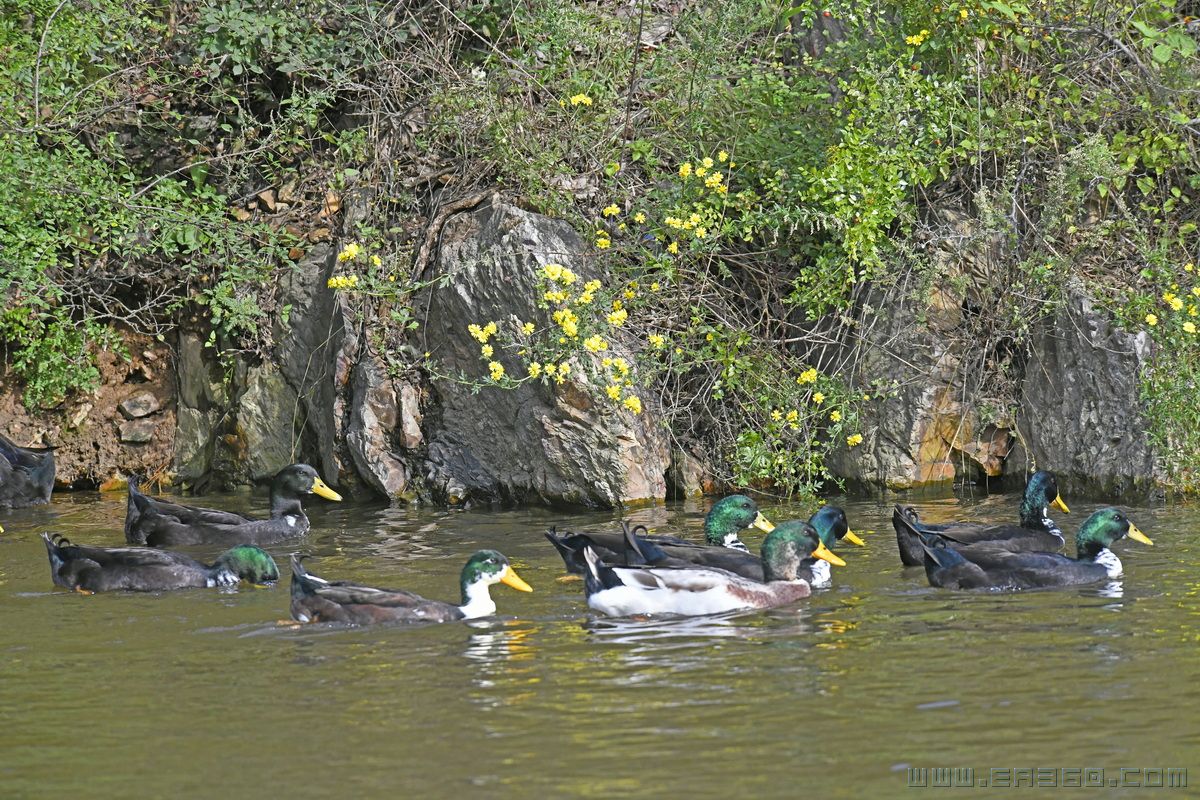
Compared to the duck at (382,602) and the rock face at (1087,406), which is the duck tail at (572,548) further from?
the rock face at (1087,406)

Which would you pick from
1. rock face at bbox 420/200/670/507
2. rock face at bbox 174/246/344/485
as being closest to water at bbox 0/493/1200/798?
rock face at bbox 420/200/670/507

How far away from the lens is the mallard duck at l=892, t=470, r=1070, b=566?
9.38 m

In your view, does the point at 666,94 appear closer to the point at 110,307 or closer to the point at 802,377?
the point at 802,377

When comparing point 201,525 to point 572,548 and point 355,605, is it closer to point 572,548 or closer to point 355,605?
point 572,548

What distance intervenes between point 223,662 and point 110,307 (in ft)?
27.4

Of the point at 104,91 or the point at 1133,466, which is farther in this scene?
the point at 104,91

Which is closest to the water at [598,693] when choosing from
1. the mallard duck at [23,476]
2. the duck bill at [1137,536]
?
the duck bill at [1137,536]

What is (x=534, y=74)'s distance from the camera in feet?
45.4

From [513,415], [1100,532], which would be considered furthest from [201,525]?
[1100,532]

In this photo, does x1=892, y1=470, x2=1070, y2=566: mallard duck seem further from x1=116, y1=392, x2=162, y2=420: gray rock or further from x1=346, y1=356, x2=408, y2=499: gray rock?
x1=116, y1=392, x2=162, y2=420: gray rock

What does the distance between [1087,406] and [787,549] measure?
439 cm

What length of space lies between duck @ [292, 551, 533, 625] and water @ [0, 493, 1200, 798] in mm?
141

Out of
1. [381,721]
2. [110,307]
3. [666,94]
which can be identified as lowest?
[381,721]

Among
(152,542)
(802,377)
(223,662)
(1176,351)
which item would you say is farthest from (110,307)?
(1176,351)
